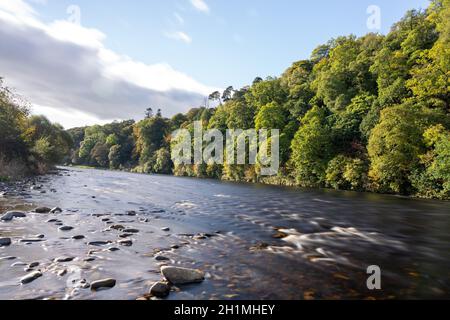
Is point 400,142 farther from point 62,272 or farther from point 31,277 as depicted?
point 31,277

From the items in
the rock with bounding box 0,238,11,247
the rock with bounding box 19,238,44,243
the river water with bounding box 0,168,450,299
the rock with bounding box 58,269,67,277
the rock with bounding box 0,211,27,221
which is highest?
the rock with bounding box 0,211,27,221

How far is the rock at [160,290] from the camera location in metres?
6.44

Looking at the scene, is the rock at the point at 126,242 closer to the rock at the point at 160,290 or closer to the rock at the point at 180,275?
the rock at the point at 180,275

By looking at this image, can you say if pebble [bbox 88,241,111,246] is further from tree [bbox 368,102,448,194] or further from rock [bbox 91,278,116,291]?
tree [bbox 368,102,448,194]

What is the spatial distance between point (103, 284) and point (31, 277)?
6.21ft

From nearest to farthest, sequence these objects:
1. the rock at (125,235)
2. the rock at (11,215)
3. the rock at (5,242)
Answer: the rock at (5,242) → the rock at (125,235) → the rock at (11,215)

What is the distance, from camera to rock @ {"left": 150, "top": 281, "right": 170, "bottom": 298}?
21.1ft

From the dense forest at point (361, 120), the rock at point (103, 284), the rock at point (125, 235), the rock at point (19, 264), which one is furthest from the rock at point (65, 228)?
the dense forest at point (361, 120)

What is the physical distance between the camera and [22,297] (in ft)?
19.8

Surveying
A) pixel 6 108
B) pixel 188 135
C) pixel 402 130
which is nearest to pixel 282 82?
pixel 188 135

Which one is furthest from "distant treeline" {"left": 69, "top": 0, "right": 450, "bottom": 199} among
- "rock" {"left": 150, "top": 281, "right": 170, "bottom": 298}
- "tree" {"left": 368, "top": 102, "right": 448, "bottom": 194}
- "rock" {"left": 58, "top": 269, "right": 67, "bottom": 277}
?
"rock" {"left": 58, "top": 269, "right": 67, "bottom": 277}

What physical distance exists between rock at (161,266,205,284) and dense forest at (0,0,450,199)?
1304 inches

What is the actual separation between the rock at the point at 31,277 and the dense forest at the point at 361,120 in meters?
34.2

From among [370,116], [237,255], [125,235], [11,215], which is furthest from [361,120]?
[11,215]
